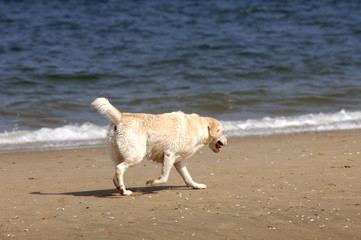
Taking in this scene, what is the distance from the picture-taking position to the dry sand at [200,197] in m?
5.11

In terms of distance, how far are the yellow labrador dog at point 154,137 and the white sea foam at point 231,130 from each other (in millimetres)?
4217

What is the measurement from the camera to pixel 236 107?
46.8 feet

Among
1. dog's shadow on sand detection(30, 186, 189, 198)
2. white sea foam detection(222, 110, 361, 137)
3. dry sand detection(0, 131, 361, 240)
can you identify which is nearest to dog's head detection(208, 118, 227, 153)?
dry sand detection(0, 131, 361, 240)

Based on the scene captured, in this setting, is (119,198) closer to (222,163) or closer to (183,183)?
(183,183)

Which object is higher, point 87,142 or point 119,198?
point 119,198

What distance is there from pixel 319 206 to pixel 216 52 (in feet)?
54.2

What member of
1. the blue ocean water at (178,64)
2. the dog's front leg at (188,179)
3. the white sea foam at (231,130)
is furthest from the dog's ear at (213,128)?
the blue ocean water at (178,64)

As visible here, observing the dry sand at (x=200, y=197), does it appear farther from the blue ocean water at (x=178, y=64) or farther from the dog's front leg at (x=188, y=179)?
the blue ocean water at (x=178, y=64)

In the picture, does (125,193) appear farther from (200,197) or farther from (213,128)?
(213,128)

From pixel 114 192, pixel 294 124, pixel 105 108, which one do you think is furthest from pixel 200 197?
pixel 294 124

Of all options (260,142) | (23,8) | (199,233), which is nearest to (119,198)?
(199,233)

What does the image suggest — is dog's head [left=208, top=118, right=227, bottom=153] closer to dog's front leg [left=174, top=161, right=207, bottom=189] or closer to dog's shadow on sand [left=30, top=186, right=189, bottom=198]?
dog's front leg [left=174, top=161, right=207, bottom=189]

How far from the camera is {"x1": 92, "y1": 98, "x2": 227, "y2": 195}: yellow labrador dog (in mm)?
6527

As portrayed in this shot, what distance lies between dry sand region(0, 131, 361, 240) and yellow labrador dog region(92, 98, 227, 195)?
39 centimetres
